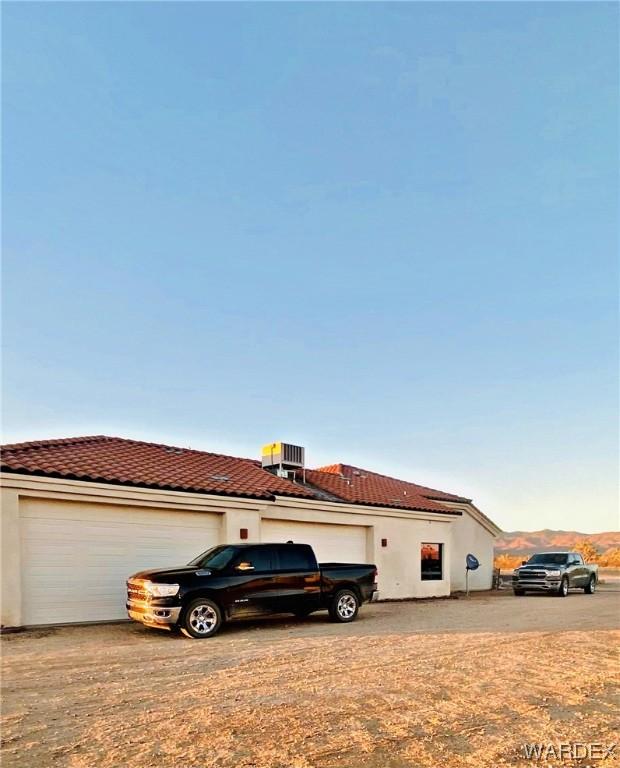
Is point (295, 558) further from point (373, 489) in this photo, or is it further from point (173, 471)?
point (373, 489)

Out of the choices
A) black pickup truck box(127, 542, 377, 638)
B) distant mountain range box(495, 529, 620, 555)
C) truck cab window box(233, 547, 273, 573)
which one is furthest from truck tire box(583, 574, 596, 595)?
distant mountain range box(495, 529, 620, 555)

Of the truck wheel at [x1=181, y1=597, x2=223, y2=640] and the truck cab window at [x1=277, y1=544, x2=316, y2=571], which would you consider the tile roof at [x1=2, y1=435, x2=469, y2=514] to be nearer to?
the truck cab window at [x1=277, y1=544, x2=316, y2=571]

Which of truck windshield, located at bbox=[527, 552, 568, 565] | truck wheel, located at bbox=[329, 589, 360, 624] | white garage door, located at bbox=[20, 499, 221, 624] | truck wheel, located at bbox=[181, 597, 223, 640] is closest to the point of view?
truck wheel, located at bbox=[181, 597, 223, 640]

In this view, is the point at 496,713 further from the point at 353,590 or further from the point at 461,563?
the point at 461,563

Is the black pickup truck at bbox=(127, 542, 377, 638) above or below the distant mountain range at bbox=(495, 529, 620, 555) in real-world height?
above

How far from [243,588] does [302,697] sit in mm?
5316

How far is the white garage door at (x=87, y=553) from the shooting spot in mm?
12688

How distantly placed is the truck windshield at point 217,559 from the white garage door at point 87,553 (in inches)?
74.2

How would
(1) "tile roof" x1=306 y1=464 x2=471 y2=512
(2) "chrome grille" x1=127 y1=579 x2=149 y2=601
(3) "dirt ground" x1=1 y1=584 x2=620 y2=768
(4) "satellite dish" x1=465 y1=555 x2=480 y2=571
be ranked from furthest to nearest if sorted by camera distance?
1. (4) "satellite dish" x1=465 y1=555 x2=480 y2=571
2. (1) "tile roof" x1=306 y1=464 x2=471 y2=512
3. (2) "chrome grille" x1=127 y1=579 x2=149 y2=601
4. (3) "dirt ground" x1=1 y1=584 x2=620 y2=768

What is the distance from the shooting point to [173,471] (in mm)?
16297

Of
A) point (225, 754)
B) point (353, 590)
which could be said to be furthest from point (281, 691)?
point (353, 590)

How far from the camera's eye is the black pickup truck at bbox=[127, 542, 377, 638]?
1141cm

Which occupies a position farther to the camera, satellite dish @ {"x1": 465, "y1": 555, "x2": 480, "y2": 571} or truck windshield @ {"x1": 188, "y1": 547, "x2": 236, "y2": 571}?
satellite dish @ {"x1": 465, "y1": 555, "x2": 480, "y2": 571}

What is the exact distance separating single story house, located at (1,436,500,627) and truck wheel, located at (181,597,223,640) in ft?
9.80
